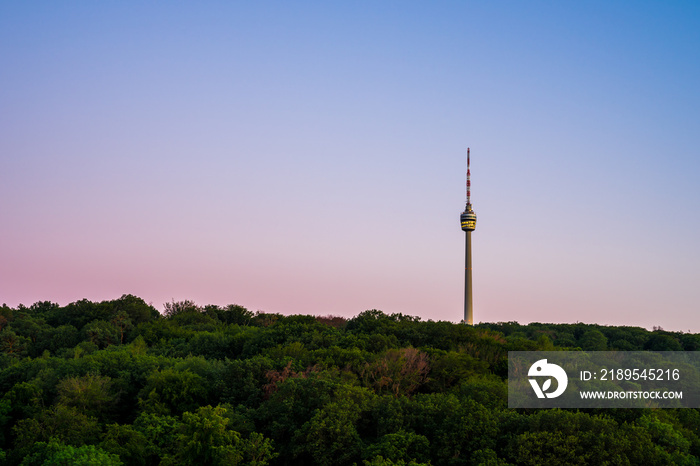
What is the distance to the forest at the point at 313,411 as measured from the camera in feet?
106

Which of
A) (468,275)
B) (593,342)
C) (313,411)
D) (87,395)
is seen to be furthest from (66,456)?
(468,275)

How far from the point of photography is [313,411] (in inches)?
1469

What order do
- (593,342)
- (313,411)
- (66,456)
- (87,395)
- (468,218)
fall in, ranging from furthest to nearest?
1. (468,218)
2. (593,342)
3. (87,395)
4. (313,411)
5. (66,456)

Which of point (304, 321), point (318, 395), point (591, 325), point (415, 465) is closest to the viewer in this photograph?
point (415, 465)

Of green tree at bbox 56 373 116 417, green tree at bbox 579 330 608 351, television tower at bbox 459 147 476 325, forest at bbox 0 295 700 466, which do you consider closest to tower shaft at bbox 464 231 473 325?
television tower at bbox 459 147 476 325

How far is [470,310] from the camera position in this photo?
138750mm

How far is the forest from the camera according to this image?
106 feet

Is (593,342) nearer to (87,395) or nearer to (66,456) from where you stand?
(87,395)

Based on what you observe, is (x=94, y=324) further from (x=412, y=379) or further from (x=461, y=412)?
(x=461, y=412)

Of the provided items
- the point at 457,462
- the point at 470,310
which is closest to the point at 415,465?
the point at 457,462

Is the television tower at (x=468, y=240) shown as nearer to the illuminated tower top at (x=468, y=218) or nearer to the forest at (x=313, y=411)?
the illuminated tower top at (x=468, y=218)

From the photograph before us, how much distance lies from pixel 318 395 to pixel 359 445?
492 cm

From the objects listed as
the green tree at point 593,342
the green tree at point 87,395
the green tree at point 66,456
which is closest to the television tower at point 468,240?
the green tree at point 593,342

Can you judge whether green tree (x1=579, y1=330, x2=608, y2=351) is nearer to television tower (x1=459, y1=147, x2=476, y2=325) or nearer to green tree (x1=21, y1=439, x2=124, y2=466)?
television tower (x1=459, y1=147, x2=476, y2=325)
